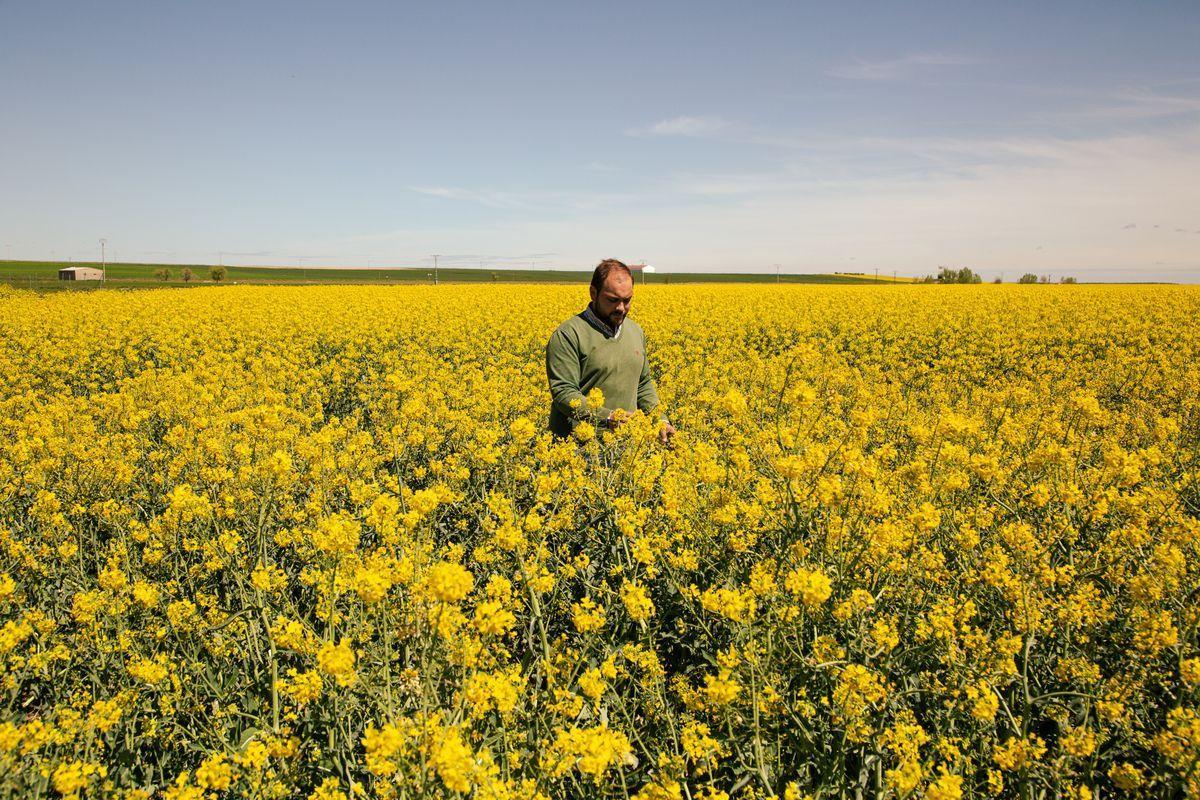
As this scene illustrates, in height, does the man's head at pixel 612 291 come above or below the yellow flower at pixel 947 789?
above

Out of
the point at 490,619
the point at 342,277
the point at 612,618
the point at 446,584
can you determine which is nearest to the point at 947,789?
the point at 490,619

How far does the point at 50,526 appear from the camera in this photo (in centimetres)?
376

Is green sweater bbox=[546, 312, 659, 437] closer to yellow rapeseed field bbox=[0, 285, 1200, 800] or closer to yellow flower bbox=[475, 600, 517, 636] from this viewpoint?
yellow rapeseed field bbox=[0, 285, 1200, 800]

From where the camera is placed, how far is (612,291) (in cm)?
467

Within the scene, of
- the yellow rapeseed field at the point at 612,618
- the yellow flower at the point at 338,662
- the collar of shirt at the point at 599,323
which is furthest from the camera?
the collar of shirt at the point at 599,323

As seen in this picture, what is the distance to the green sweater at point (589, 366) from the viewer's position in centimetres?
469

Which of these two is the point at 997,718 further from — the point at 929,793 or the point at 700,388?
the point at 700,388

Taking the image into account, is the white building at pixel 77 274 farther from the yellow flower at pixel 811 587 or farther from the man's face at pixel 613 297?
the yellow flower at pixel 811 587

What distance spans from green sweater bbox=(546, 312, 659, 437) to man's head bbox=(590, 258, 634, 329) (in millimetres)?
140

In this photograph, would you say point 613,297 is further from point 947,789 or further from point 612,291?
point 947,789

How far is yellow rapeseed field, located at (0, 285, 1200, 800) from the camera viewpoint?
2.05 m

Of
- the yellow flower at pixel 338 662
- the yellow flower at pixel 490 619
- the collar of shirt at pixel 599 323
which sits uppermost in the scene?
the collar of shirt at pixel 599 323

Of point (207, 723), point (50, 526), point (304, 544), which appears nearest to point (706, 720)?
point (207, 723)

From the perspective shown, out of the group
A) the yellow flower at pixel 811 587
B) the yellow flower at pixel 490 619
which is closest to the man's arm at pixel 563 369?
the yellow flower at pixel 811 587
